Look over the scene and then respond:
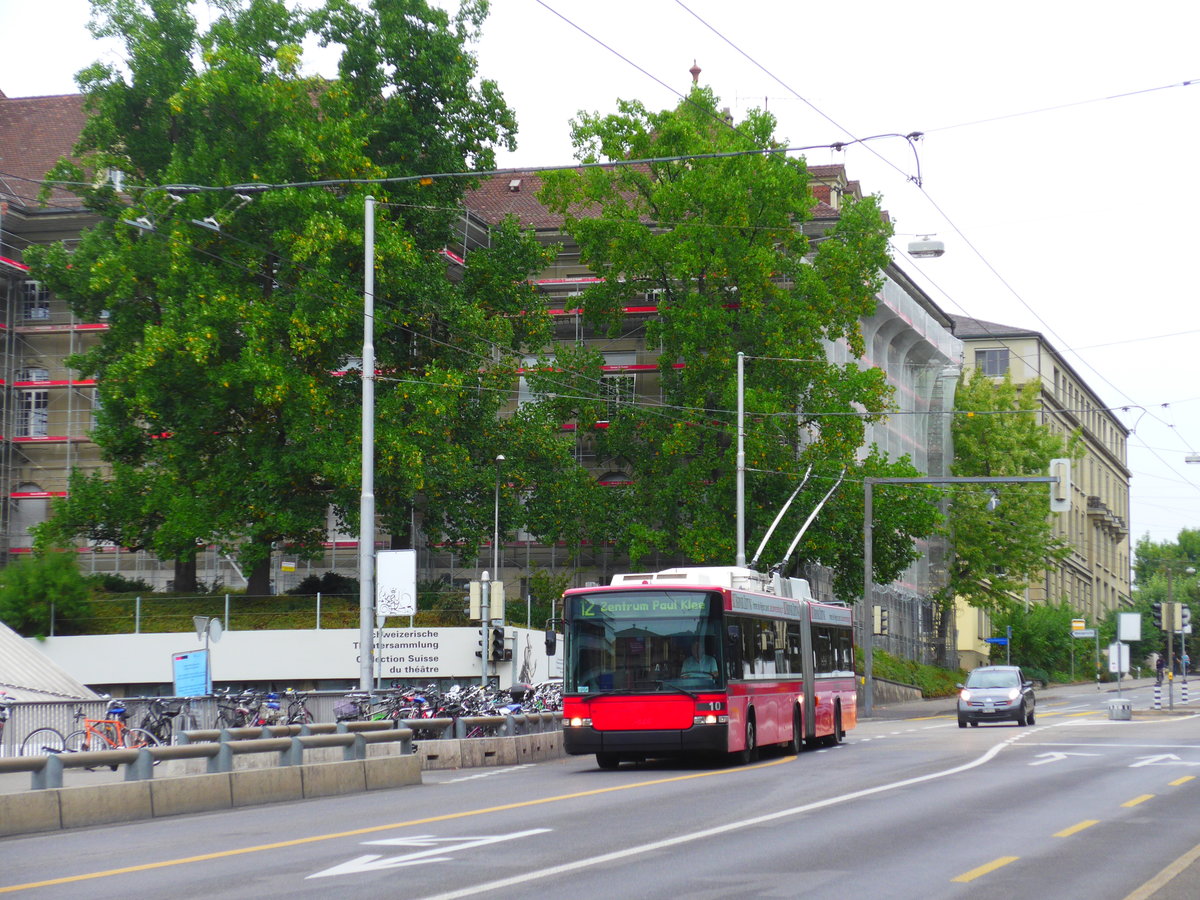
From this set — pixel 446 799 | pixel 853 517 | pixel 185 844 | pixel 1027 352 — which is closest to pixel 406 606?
pixel 446 799

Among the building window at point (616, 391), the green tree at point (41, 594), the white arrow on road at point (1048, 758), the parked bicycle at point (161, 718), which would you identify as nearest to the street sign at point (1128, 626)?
the building window at point (616, 391)

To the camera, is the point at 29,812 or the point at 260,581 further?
the point at 260,581

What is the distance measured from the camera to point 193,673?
1048 inches

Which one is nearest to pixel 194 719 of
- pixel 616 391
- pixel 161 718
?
pixel 161 718

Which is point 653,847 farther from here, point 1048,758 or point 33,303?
point 33,303

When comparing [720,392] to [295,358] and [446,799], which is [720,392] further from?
[446,799]

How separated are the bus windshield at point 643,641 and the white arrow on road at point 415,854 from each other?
927 centimetres

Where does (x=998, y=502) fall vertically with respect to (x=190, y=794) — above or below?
above

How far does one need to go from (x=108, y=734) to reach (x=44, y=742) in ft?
3.99

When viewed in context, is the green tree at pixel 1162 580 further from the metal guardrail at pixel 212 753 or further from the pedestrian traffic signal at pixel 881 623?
the metal guardrail at pixel 212 753

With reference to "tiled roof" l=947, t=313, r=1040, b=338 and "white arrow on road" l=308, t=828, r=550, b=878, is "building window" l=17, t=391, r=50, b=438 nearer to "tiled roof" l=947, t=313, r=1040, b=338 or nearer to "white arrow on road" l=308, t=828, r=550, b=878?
"white arrow on road" l=308, t=828, r=550, b=878

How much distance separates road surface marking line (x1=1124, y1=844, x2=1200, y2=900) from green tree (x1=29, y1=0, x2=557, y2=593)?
99.1 feet

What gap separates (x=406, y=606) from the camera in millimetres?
25906

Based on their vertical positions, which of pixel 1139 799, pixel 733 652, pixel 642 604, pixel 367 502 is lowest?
pixel 1139 799
